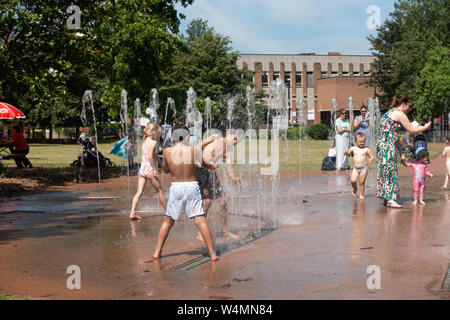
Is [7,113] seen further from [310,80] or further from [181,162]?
[310,80]

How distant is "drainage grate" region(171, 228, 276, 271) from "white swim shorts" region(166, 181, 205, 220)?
1.79 feet

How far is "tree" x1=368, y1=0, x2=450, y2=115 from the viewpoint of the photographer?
5731cm

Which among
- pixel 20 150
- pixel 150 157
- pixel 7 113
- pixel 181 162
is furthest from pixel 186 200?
pixel 20 150

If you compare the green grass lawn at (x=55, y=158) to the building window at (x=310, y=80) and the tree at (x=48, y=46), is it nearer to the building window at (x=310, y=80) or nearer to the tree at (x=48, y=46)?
the tree at (x=48, y=46)

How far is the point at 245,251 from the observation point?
7.53m

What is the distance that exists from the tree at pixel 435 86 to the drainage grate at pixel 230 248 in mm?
42694

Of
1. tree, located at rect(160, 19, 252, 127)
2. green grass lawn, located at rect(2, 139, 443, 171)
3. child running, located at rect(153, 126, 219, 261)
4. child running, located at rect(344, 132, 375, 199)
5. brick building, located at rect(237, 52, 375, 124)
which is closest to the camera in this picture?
child running, located at rect(153, 126, 219, 261)

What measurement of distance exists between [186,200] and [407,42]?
5525cm

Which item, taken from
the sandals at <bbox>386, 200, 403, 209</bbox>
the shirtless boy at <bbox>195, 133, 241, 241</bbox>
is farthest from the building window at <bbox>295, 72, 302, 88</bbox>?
the shirtless boy at <bbox>195, 133, 241, 241</bbox>

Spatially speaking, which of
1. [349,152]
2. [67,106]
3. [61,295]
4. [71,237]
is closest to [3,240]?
[71,237]

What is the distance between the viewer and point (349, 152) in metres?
12.9

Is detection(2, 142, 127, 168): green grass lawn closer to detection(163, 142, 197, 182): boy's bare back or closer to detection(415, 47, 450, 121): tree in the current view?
detection(163, 142, 197, 182): boy's bare back

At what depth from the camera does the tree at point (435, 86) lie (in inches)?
1881
